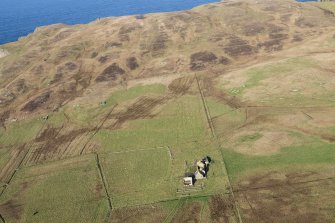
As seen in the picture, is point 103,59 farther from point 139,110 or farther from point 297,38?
point 297,38

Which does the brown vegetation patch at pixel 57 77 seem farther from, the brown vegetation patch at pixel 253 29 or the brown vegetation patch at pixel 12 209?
the brown vegetation patch at pixel 253 29

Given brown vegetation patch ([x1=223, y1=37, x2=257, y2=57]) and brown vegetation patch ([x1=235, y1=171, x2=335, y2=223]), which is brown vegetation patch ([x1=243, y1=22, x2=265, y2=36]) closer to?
brown vegetation patch ([x1=223, y1=37, x2=257, y2=57])

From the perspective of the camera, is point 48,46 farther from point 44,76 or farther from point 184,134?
point 184,134

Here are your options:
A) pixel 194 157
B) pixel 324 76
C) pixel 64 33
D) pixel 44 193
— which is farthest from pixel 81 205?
pixel 64 33

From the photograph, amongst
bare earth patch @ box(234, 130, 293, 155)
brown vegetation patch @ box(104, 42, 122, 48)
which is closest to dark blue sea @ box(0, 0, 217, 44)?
brown vegetation patch @ box(104, 42, 122, 48)

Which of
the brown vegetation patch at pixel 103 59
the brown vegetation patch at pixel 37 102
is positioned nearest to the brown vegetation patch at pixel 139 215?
the brown vegetation patch at pixel 37 102

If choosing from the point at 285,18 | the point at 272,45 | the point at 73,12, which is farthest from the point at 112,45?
the point at 73,12
